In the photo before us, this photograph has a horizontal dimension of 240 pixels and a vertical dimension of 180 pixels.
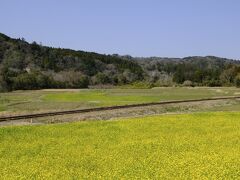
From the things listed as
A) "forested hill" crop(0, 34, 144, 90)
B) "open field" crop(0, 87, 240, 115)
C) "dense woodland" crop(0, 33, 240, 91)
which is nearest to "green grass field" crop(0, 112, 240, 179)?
"open field" crop(0, 87, 240, 115)

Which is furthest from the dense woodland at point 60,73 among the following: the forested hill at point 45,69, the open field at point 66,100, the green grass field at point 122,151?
the green grass field at point 122,151

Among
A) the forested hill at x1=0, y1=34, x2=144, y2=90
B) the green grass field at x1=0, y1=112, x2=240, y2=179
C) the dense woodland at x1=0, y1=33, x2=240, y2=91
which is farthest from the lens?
the dense woodland at x1=0, y1=33, x2=240, y2=91

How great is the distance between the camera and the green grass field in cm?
1656

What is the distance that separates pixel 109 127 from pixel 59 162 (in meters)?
12.7

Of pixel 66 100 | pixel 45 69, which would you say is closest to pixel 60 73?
pixel 45 69

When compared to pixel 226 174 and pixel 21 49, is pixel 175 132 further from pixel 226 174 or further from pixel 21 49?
pixel 21 49

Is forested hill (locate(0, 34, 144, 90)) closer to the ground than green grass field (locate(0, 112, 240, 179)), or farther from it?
farther from it

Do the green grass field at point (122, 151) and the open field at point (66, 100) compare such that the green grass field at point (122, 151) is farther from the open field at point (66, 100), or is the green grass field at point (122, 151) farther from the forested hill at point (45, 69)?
the forested hill at point (45, 69)

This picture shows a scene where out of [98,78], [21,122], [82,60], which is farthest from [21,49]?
[21,122]

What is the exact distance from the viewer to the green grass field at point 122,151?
1656cm

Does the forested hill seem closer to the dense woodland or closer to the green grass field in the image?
the dense woodland

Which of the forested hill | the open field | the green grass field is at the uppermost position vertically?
the forested hill

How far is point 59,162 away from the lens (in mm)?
18781

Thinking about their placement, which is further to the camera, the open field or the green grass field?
the open field
